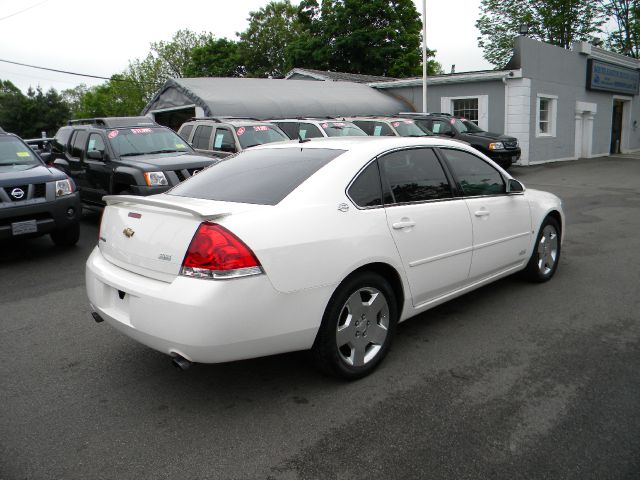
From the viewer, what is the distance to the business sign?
24.3 m

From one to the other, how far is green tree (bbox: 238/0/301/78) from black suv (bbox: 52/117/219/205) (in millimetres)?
39584

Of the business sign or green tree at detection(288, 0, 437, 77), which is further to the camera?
green tree at detection(288, 0, 437, 77)

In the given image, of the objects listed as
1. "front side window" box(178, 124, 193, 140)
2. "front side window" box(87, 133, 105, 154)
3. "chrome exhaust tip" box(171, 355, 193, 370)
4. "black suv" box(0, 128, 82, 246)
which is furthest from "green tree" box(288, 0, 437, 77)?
"chrome exhaust tip" box(171, 355, 193, 370)

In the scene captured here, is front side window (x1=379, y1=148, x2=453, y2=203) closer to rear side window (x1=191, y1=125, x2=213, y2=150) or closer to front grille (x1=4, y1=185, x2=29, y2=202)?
front grille (x1=4, y1=185, x2=29, y2=202)

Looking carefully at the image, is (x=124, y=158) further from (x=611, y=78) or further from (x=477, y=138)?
(x=611, y=78)

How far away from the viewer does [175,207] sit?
10.7 ft

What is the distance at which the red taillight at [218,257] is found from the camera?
3006 millimetres

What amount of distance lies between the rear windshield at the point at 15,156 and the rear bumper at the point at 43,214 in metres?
0.93

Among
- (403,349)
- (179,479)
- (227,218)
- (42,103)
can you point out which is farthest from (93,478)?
(42,103)

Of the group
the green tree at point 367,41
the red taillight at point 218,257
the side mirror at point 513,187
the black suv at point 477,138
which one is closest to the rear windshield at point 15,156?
the red taillight at point 218,257

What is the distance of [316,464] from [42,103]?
66.8m

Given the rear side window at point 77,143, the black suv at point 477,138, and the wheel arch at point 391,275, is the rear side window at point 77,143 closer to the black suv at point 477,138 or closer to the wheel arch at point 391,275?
the wheel arch at point 391,275

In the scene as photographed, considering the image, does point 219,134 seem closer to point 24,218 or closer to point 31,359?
point 24,218

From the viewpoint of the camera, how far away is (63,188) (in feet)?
24.7
